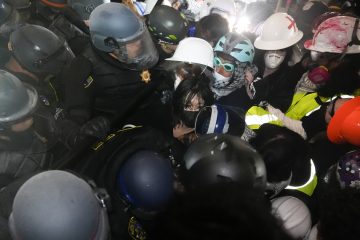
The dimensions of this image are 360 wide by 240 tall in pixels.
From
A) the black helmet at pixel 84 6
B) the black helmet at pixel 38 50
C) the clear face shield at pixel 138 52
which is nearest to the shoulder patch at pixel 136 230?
the clear face shield at pixel 138 52

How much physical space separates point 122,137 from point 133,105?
0.87 meters

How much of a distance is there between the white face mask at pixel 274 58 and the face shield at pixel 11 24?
3619mm

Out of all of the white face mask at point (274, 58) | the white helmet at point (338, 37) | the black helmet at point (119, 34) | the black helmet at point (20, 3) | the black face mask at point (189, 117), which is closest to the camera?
the black face mask at point (189, 117)

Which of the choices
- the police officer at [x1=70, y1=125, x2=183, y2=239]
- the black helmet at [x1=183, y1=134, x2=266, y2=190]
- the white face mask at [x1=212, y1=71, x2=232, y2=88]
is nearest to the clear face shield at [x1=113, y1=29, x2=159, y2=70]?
the white face mask at [x1=212, y1=71, x2=232, y2=88]

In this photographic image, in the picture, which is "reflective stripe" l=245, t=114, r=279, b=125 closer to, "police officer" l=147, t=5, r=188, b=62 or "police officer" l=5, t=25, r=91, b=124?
"police officer" l=5, t=25, r=91, b=124

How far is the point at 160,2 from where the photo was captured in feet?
18.0

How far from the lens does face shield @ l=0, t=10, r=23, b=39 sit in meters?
4.33

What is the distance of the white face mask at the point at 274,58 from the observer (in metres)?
4.12

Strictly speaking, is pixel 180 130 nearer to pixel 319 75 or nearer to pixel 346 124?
pixel 346 124

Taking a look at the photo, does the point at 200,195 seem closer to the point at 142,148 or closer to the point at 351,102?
the point at 142,148

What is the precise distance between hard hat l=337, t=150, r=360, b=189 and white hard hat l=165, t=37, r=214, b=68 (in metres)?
1.97

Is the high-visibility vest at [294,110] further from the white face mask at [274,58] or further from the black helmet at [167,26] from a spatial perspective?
the black helmet at [167,26]

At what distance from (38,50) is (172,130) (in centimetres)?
175

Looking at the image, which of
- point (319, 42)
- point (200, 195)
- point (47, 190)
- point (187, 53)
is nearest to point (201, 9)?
point (187, 53)
